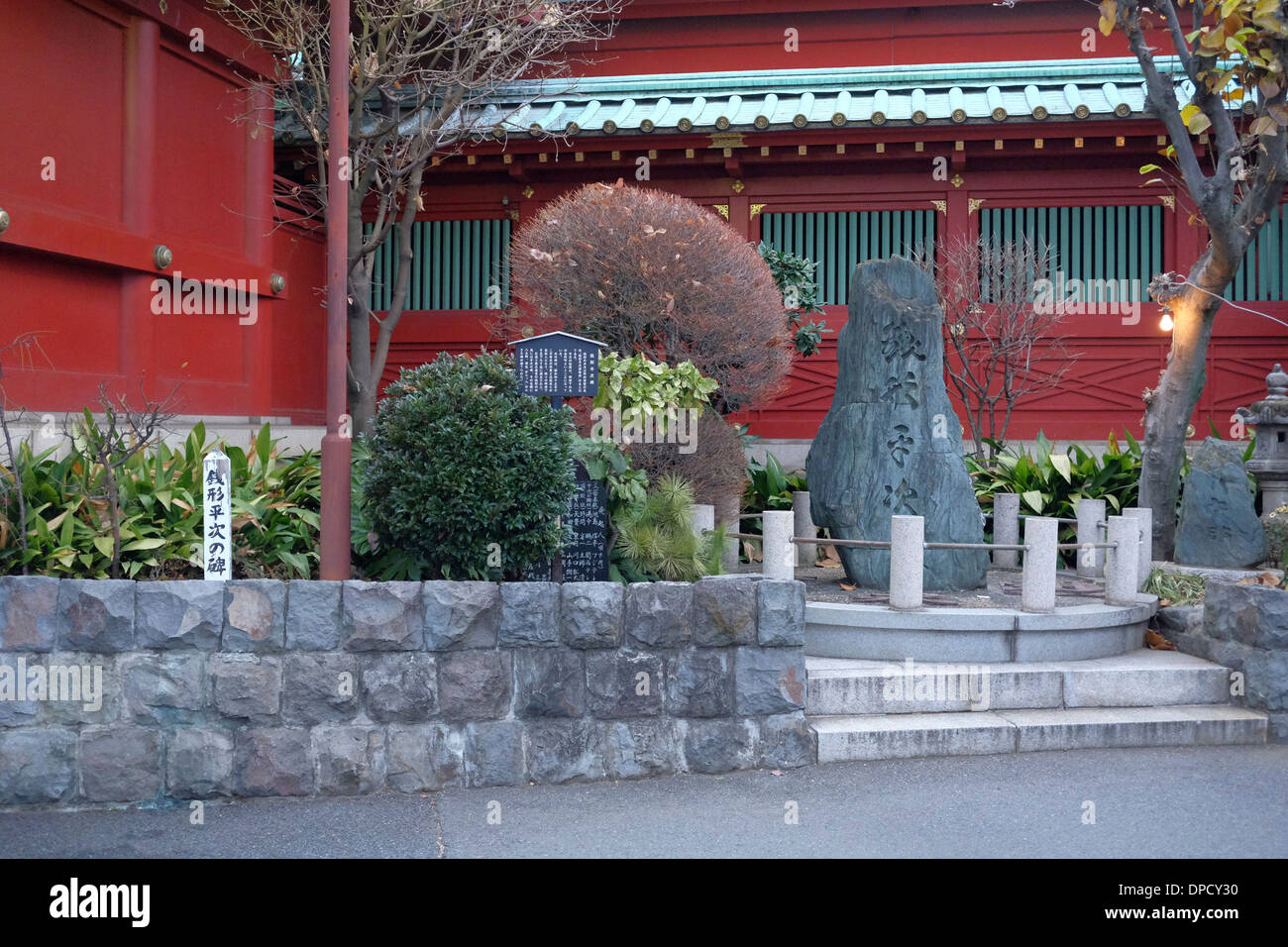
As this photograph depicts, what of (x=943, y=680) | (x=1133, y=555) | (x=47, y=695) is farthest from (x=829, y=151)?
(x=47, y=695)

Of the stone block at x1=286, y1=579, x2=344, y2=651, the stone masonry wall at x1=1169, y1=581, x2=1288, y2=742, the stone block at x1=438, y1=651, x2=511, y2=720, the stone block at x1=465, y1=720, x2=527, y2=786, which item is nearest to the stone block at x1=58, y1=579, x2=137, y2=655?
the stone block at x1=286, y1=579, x2=344, y2=651

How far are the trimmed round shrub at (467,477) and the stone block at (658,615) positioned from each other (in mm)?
654

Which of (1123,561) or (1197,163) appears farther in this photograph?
(1197,163)

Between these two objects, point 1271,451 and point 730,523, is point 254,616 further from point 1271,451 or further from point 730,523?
point 1271,451

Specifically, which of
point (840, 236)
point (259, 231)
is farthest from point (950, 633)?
point (259, 231)

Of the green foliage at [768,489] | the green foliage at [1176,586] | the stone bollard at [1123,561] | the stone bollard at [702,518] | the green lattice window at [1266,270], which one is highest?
the green lattice window at [1266,270]

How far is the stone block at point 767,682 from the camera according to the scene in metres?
5.84

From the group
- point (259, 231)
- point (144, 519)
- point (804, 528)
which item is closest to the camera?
point (144, 519)

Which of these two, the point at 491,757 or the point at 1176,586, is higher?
the point at 1176,586

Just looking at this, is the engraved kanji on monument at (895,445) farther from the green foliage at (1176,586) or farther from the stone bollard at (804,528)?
the stone bollard at (804,528)

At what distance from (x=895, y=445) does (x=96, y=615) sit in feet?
17.9

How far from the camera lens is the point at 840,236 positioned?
1251 cm

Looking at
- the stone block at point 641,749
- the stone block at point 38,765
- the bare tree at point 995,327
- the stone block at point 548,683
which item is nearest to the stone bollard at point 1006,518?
the bare tree at point 995,327

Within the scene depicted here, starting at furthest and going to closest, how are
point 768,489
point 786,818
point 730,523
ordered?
point 768,489 → point 730,523 → point 786,818
